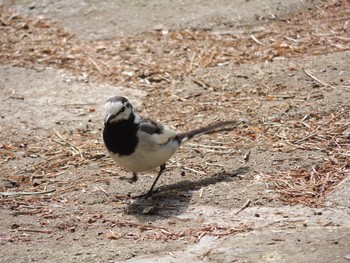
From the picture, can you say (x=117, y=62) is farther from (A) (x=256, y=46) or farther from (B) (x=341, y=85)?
(B) (x=341, y=85)

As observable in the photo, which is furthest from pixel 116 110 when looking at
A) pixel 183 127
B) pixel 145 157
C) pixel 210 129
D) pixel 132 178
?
pixel 183 127

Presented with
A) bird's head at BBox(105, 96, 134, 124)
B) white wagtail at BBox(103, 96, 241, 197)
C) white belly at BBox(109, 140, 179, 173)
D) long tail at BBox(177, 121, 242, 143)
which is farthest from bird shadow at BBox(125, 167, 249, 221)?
bird's head at BBox(105, 96, 134, 124)

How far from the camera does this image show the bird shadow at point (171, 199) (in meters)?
6.57

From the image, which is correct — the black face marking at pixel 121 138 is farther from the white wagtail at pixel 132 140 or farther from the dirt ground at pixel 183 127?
the dirt ground at pixel 183 127

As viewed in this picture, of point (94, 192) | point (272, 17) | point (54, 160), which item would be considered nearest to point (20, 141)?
point (54, 160)

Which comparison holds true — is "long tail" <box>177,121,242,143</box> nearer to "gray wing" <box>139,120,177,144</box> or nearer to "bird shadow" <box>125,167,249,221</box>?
"gray wing" <box>139,120,177,144</box>

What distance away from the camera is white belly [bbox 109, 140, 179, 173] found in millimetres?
6723

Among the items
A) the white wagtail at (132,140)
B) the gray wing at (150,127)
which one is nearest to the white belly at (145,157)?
the white wagtail at (132,140)

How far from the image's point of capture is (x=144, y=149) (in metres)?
6.77

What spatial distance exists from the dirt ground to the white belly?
272 mm

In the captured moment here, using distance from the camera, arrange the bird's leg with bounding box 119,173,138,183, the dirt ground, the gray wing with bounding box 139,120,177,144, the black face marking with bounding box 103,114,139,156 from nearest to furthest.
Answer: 1. the dirt ground
2. the black face marking with bounding box 103,114,139,156
3. the gray wing with bounding box 139,120,177,144
4. the bird's leg with bounding box 119,173,138,183

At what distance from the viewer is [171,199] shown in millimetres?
6789

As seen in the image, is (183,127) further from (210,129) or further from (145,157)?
(145,157)

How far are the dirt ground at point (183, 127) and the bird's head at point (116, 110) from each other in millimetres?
641
